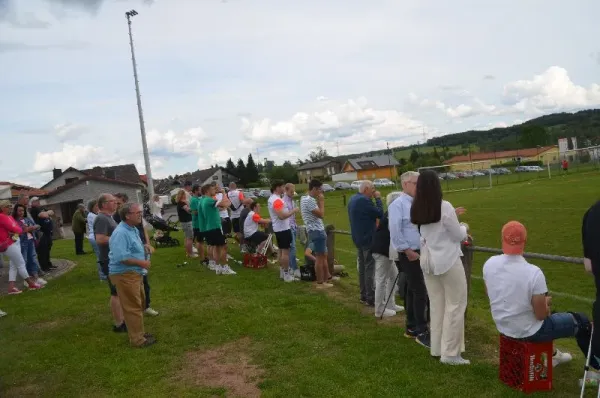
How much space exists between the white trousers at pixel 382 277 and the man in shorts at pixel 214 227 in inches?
167

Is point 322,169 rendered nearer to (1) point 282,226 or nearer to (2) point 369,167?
(2) point 369,167

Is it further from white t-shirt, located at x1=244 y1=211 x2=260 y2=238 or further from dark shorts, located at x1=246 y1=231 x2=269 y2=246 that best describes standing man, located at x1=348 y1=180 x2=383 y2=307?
white t-shirt, located at x1=244 y1=211 x2=260 y2=238

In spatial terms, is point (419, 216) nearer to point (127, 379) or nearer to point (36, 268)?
point (127, 379)

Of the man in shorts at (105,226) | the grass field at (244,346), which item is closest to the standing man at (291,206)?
the grass field at (244,346)

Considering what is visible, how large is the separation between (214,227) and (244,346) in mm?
4236

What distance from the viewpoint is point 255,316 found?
283 inches

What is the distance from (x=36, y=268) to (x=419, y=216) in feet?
30.6

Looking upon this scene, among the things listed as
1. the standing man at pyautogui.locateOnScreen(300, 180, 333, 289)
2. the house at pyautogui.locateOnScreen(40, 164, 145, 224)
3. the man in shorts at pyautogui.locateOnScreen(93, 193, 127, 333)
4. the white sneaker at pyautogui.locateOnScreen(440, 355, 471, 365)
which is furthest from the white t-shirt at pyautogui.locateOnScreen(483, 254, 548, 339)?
the house at pyautogui.locateOnScreen(40, 164, 145, 224)

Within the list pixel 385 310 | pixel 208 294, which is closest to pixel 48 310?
pixel 208 294

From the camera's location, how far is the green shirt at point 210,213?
392 inches

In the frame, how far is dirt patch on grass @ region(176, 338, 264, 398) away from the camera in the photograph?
4964mm

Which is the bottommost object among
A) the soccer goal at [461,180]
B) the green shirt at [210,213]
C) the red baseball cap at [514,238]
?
the soccer goal at [461,180]

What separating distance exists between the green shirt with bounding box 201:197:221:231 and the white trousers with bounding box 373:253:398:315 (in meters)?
4.22

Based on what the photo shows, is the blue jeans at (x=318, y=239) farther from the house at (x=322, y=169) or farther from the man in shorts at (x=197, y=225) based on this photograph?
the house at (x=322, y=169)
